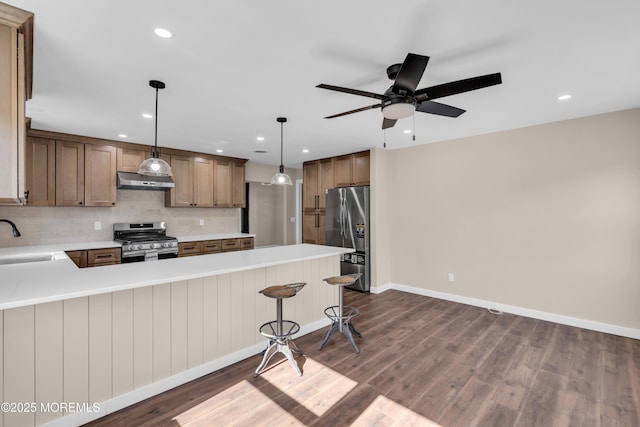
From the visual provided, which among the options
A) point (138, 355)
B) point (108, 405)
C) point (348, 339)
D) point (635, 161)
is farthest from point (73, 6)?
point (635, 161)

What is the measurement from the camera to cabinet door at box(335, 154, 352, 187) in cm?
520

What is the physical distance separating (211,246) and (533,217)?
471cm

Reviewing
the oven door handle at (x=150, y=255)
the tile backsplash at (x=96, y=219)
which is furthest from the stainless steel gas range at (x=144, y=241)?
the tile backsplash at (x=96, y=219)

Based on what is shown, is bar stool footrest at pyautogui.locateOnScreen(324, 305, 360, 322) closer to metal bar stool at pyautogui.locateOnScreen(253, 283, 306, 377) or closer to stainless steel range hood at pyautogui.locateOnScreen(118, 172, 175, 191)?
metal bar stool at pyautogui.locateOnScreen(253, 283, 306, 377)

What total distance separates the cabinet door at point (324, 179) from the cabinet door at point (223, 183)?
1.71 metres

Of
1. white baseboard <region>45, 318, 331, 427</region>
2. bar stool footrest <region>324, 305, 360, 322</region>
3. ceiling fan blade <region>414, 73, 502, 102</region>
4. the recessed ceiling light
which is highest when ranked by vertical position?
the recessed ceiling light

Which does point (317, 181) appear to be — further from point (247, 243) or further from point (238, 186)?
point (247, 243)

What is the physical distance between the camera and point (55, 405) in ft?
5.98

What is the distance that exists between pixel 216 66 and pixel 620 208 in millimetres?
4261

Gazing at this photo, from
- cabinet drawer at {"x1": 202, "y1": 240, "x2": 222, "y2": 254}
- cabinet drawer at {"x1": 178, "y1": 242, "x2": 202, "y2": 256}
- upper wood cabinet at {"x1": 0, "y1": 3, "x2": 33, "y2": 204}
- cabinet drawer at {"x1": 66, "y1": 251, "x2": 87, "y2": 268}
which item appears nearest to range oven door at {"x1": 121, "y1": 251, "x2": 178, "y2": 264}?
cabinet drawer at {"x1": 178, "y1": 242, "x2": 202, "y2": 256}

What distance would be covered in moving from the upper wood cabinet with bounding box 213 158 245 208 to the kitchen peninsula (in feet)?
9.07

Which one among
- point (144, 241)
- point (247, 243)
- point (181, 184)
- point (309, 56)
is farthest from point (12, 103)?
point (247, 243)

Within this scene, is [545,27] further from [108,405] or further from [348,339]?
[108,405]

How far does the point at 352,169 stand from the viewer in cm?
515
